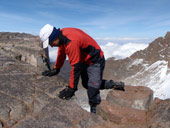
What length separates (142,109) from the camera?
13.5 feet

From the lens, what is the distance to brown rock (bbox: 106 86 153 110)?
4148 mm

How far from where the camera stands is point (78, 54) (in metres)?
4.58

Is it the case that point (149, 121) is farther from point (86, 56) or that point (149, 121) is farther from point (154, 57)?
point (154, 57)

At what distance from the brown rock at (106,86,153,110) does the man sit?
0.55 m

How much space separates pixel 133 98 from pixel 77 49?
6.06 feet

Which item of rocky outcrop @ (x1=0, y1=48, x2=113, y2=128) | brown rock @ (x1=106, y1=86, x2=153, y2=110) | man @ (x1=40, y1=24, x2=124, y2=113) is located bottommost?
rocky outcrop @ (x1=0, y1=48, x2=113, y2=128)

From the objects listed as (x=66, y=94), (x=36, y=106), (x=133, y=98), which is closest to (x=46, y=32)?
(x=66, y=94)

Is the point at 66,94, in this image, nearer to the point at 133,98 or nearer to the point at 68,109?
the point at 68,109

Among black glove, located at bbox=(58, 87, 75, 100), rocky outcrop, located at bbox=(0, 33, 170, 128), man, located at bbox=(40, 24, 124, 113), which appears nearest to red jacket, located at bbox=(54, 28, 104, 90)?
man, located at bbox=(40, 24, 124, 113)

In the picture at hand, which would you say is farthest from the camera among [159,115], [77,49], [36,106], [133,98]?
[77,49]

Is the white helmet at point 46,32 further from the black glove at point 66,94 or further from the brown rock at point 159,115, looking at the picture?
the brown rock at point 159,115

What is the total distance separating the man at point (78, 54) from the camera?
15.2 feet

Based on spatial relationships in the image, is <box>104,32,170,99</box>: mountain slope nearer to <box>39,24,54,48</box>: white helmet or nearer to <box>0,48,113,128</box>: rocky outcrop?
<box>0,48,113,128</box>: rocky outcrop

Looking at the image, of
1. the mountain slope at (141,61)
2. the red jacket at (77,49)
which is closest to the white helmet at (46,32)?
the red jacket at (77,49)
